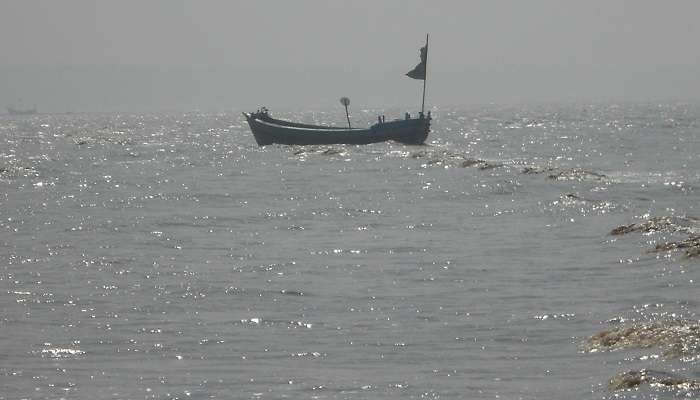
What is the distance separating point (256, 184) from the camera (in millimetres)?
47875

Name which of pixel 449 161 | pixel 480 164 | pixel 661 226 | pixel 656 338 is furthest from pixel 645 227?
pixel 449 161

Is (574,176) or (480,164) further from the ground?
(480,164)

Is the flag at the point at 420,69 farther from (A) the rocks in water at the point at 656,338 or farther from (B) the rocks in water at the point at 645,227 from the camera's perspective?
(A) the rocks in water at the point at 656,338

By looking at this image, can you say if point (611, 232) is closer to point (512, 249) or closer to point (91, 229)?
point (512, 249)

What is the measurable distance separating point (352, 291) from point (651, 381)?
28.1ft

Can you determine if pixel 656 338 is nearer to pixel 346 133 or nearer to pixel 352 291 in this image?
pixel 352 291

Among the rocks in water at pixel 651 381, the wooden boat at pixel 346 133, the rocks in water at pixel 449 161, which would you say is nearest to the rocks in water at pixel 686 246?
the rocks in water at pixel 651 381

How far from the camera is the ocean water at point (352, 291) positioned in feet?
46.1

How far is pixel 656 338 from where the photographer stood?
15.2 metres

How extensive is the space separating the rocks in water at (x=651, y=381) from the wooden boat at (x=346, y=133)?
58.6 m

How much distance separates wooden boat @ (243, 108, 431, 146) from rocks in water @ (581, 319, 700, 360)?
183 ft

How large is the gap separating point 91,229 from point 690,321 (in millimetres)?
19262

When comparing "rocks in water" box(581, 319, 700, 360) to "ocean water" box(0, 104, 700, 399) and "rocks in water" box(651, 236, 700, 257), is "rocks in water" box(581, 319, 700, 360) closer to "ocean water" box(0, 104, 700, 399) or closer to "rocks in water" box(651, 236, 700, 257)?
"ocean water" box(0, 104, 700, 399)

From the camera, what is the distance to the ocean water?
14.1 metres
